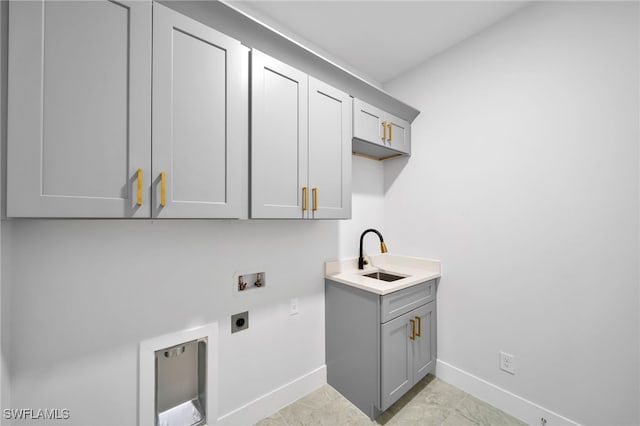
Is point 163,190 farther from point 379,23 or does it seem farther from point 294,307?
point 379,23

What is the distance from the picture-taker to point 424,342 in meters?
1.85

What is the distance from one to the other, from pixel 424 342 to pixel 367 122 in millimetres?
1716

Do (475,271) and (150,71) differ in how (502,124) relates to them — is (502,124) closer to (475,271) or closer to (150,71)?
(475,271)

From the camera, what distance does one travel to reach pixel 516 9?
1589 millimetres

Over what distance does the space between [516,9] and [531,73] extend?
0.45 metres

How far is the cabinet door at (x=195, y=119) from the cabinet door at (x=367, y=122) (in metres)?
0.82

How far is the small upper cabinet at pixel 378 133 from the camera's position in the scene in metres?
1.76

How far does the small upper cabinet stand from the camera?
5.77 feet

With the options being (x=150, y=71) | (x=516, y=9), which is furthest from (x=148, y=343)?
(x=516, y=9)

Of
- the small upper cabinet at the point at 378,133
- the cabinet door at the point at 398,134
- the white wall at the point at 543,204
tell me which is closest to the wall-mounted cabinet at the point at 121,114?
the small upper cabinet at the point at 378,133

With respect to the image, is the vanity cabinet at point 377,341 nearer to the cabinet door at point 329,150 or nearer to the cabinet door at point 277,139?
the cabinet door at point 329,150

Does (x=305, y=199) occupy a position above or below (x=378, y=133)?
below

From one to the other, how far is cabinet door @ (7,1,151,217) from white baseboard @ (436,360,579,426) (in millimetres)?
2312

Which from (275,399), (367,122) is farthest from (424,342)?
(367,122)
